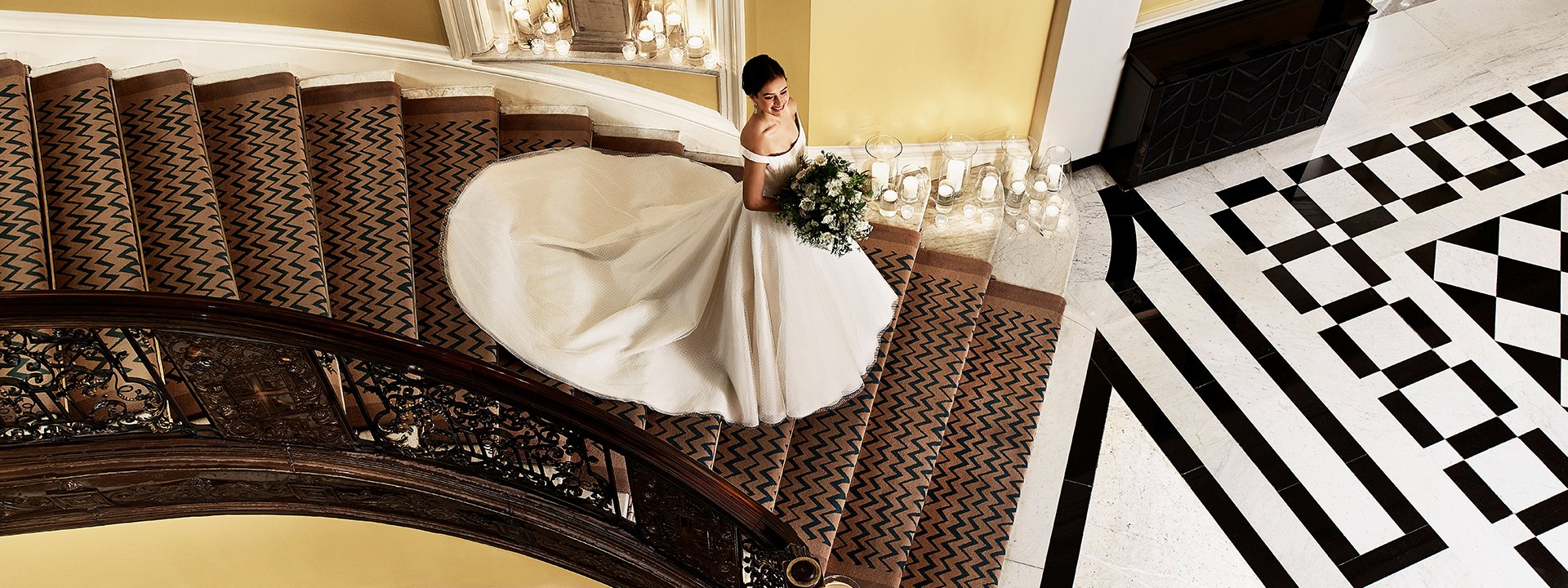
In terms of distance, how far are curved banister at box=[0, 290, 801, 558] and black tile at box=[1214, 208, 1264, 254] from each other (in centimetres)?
360

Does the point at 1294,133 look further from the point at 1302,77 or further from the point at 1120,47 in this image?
the point at 1120,47

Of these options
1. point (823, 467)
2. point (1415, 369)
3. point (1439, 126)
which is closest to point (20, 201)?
point (823, 467)

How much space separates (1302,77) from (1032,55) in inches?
67.4

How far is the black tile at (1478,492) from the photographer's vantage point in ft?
14.5

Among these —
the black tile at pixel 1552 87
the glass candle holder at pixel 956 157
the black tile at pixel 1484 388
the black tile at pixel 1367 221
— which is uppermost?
the glass candle holder at pixel 956 157

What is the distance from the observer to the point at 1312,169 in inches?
224

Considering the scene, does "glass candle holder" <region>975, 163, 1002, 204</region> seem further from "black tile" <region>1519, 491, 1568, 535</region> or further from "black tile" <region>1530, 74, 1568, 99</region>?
"black tile" <region>1530, 74, 1568, 99</region>

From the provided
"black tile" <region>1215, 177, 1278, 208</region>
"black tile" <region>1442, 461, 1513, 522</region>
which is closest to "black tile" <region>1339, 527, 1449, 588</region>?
"black tile" <region>1442, 461, 1513, 522</region>

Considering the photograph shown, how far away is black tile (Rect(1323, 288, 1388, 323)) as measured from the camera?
507cm

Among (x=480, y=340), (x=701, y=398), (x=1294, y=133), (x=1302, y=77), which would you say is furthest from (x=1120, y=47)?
(x=480, y=340)

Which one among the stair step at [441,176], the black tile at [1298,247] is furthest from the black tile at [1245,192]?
the stair step at [441,176]

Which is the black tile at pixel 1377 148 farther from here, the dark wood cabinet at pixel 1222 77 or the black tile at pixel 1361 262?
the black tile at pixel 1361 262

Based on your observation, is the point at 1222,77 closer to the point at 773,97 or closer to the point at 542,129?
the point at 773,97

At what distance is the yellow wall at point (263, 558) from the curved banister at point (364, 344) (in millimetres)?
986
